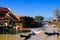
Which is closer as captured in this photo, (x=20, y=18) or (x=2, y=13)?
(x=2, y=13)

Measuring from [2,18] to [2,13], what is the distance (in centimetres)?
219

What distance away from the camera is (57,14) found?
8644cm

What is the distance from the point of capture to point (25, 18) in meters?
65.9

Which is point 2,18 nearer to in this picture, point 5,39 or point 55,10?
point 5,39

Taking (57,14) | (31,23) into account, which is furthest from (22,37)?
(57,14)

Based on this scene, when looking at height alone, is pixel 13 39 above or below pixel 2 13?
below

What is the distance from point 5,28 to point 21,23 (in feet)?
78.8

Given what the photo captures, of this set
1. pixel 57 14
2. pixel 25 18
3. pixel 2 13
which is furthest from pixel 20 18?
pixel 57 14

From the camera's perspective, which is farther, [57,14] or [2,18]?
[57,14]

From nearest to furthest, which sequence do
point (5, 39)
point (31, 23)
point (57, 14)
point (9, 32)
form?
point (5, 39), point (9, 32), point (31, 23), point (57, 14)

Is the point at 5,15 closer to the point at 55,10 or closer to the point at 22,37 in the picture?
the point at 22,37

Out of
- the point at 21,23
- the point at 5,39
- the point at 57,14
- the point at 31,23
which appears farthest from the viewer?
the point at 57,14

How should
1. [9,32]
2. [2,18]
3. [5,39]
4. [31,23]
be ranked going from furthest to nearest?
1. [31,23]
2. [2,18]
3. [9,32]
4. [5,39]

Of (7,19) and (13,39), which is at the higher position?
(7,19)
